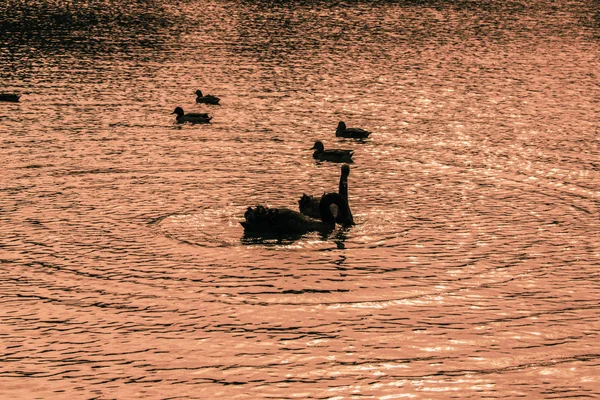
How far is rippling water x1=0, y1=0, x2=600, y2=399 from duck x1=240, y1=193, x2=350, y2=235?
0.60m

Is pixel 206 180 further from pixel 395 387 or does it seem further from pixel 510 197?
pixel 395 387

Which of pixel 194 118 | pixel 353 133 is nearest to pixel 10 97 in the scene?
pixel 194 118

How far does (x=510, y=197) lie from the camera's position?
44.1 metres

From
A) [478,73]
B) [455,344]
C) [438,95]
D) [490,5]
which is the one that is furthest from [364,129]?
[490,5]

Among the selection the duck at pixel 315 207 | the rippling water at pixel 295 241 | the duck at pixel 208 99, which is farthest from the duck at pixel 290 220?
the duck at pixel 208 99

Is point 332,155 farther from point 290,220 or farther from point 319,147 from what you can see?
→ point 290,220

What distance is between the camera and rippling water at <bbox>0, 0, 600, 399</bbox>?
2684 centimetres

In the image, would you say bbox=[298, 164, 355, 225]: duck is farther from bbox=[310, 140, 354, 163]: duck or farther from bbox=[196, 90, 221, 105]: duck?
bbox=[196, 90, 221, 105]: duck

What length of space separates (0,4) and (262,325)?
126 metres

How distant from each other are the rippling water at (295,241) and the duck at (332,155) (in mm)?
513

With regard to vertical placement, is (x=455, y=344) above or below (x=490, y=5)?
below

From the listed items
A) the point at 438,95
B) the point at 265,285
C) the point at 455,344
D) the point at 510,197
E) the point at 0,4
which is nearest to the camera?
the point at 455,344

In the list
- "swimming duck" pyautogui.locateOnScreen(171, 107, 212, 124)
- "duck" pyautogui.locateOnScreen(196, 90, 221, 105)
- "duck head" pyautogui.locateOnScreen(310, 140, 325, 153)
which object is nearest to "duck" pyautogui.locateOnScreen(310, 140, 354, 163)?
"duck head" pyautogui.locateOnScreen(310, 140, 325, 153)

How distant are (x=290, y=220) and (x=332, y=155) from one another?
13551mm
